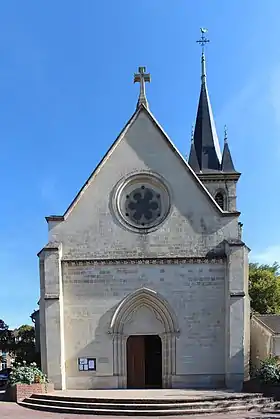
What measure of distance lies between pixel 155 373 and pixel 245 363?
14.8 feet

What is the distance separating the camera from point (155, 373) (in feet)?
75.5

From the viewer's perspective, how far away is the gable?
2156cm

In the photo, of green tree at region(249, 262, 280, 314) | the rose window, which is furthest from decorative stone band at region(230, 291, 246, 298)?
green tree at region(249, 262, 280, 314)

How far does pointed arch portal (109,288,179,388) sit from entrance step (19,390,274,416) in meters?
3.60

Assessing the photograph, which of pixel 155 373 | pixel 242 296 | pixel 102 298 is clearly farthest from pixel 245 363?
pixel 102 298

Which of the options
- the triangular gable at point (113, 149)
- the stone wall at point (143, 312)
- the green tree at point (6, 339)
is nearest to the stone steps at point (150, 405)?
the stone wall at point (143, 312)

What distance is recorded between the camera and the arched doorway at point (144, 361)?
22.2 meters

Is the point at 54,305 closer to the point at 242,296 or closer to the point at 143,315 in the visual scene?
the point at 143,315

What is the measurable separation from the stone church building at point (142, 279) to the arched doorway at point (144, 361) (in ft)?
0.17

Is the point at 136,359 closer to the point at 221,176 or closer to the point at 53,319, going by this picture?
the point at 53,319

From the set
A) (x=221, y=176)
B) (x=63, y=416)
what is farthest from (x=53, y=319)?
(x=221, y=176)

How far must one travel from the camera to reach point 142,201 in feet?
73.0

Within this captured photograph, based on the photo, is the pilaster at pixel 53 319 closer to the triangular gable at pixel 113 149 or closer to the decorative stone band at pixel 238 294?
the triangular gable at pixel 113 149

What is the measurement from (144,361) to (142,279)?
4033mm
